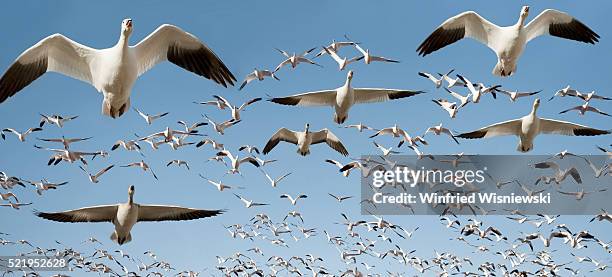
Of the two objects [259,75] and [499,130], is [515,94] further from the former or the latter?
[259,75]

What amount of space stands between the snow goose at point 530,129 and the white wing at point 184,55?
10074 mm

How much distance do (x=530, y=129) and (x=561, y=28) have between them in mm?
3689

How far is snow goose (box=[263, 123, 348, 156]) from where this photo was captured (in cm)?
2338

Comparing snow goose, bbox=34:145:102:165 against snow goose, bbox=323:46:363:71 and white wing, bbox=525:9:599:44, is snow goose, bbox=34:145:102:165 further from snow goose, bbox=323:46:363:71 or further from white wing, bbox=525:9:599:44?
white wing, bbox=525:9:599:44

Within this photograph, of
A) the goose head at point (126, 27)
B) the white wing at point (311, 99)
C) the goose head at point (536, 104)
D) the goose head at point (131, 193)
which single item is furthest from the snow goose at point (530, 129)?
the goose head at point (126, 27)

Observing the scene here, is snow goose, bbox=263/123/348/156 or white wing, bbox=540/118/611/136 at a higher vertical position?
white wing, bbox=540/118/611/136

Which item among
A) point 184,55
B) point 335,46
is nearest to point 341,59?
point 335,46

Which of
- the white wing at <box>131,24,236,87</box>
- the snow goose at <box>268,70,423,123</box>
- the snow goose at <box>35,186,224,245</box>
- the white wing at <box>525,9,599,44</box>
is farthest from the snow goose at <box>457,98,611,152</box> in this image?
the white wing at <box>131,24,236,87</box>

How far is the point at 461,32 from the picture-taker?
1725 cm

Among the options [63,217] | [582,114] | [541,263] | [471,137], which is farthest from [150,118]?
[541,263]

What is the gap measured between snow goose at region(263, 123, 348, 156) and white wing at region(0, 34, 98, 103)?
35.6ft

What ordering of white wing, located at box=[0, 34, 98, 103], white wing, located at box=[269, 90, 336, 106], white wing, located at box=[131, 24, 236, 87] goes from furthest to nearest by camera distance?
1. white wing, located at box=[269, 90, 336, 106]
2. white wing, located at box=[131, 24, 236, 87]
3. white wing, located at box=[0, 34, 98, 103]

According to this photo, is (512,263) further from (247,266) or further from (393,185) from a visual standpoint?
(247,266)

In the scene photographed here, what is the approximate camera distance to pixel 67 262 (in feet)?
98.9
